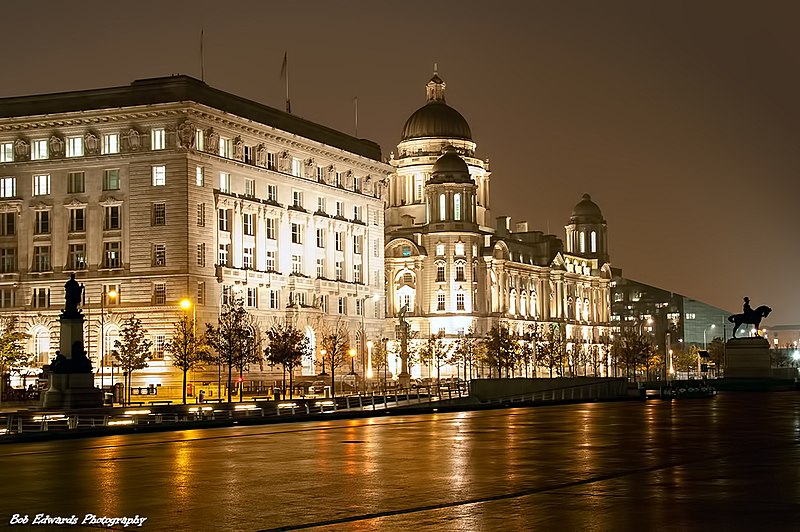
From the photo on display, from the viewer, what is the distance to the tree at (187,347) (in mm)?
105812

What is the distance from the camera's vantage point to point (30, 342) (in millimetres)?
122125

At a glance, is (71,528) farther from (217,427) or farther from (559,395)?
(559,395)

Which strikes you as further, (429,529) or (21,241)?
(21,241)

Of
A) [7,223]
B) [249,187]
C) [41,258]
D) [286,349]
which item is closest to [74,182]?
[41,258]

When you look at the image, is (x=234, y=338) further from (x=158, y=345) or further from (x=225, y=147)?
(x=225, y=147)

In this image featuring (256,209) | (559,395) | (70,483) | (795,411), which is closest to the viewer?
(70,483)

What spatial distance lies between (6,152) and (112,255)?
1633cm

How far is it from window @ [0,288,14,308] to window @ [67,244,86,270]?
22.6 feet

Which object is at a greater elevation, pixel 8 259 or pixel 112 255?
pixel 8 259

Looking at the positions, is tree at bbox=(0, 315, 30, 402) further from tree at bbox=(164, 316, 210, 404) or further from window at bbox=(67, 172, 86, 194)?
window at bbox=(67, 172, 86, 194)

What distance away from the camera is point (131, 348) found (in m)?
104

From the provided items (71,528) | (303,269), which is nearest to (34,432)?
(71,528)

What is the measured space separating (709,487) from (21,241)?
108 meters

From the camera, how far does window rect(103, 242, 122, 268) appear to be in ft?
398
